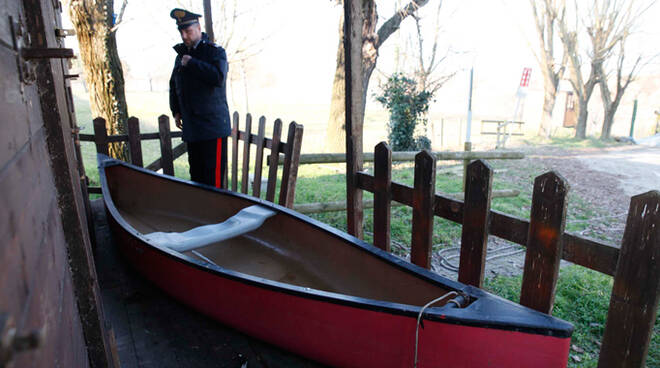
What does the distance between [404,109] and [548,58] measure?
1413 centimetres

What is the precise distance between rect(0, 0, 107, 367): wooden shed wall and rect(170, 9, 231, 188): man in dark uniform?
296 cm

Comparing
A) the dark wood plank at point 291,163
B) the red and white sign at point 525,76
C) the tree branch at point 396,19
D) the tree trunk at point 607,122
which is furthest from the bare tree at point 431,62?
the dark wood plank at point 291,163

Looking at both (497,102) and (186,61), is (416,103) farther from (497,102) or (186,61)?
(497,102)

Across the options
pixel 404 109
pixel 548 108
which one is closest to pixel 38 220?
pixel 404 109

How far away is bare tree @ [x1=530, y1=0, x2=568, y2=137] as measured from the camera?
19125 millimetres

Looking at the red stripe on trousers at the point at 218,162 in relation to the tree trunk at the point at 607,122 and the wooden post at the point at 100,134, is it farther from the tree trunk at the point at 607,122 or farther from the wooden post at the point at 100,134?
the tree trunk at the point at 607,122

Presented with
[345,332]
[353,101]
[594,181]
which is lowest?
[594,181]

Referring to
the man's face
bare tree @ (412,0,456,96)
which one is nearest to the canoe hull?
the man's face

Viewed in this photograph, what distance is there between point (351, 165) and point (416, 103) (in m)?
6.80

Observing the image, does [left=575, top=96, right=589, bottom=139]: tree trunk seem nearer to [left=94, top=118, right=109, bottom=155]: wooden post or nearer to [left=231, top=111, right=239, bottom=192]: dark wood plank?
[left=231, top=111, right=239, bottom=192]: dark wood plank

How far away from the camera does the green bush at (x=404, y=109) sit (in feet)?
32.3

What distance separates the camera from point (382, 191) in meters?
3.17

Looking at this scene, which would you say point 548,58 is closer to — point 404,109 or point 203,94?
point 404,109

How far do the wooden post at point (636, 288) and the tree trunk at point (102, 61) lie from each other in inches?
272
